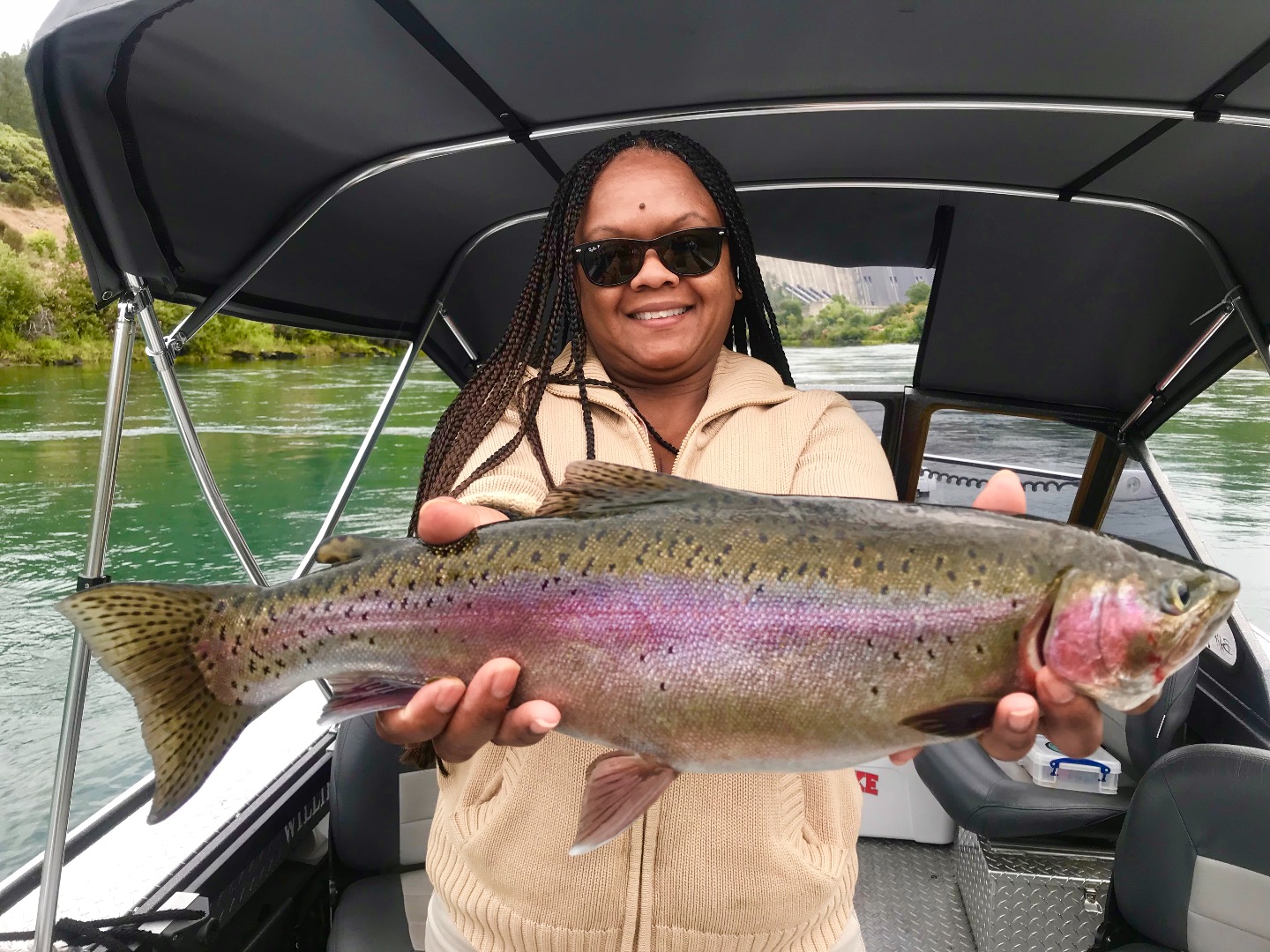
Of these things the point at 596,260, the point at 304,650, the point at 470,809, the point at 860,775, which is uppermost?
the point at 596,260

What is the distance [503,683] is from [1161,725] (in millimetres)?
3918

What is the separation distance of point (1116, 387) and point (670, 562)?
4221mm

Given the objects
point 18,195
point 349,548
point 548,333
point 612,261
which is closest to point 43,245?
point 18,195

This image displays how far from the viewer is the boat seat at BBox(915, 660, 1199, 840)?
3914 millimetres

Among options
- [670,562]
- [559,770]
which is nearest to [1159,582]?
[670,562]

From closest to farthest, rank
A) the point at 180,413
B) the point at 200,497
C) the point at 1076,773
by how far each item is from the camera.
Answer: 1. the point at 180,413
2. the point at 1076,773
3. the point at 200,497

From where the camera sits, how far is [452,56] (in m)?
2.44

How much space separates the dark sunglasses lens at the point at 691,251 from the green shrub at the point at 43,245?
1303 inches

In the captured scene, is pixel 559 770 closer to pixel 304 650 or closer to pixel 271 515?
pixel 304 650

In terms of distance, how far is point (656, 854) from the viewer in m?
1.81

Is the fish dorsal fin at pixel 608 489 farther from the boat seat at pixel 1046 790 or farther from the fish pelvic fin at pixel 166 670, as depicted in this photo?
the boat seat at pixel 1046 790

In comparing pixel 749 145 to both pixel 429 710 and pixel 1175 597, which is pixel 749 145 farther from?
pixel 429 710

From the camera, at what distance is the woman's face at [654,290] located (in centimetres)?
221

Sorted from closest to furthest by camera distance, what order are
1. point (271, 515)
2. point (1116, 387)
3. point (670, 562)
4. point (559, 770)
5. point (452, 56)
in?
point (670, 562) < point (559, 770) < point (452, 56) < point (1116, 387) < point (271, 515)
